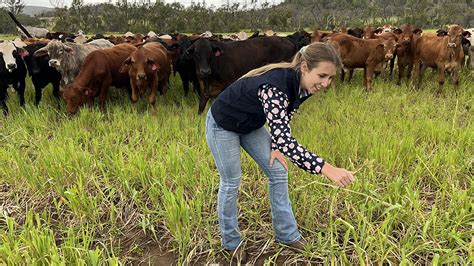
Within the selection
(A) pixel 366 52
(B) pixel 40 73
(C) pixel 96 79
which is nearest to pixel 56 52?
(B) pixel 40 73

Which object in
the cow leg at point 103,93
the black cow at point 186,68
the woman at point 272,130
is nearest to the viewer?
the woman at point 272,130

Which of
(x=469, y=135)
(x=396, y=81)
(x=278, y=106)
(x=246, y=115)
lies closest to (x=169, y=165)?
(x=246, y=115)

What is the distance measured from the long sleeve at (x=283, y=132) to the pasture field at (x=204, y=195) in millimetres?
562

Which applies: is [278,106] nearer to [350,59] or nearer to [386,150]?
[386,150]

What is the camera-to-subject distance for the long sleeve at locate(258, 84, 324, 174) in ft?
7.14

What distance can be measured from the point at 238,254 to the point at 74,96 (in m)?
4.41

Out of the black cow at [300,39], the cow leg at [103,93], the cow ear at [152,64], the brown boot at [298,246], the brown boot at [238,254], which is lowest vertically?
the brown boot at [238,254]

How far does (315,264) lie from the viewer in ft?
9.34

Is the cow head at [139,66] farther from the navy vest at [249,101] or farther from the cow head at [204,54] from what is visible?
the navy vest at [249,101]

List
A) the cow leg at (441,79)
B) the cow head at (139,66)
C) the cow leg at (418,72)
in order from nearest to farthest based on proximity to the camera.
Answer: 1. the cow head at (139,66)
2. the cow leg at (441,79)
3. the cow leg at (418,72)

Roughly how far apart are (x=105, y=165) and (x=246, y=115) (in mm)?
2188

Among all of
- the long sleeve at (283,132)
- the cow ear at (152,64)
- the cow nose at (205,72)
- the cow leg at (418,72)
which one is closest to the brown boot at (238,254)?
the long sleeve at (283,132)

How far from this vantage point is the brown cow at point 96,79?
20.8 ft

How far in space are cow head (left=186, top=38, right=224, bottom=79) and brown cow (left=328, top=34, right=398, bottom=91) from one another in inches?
126
